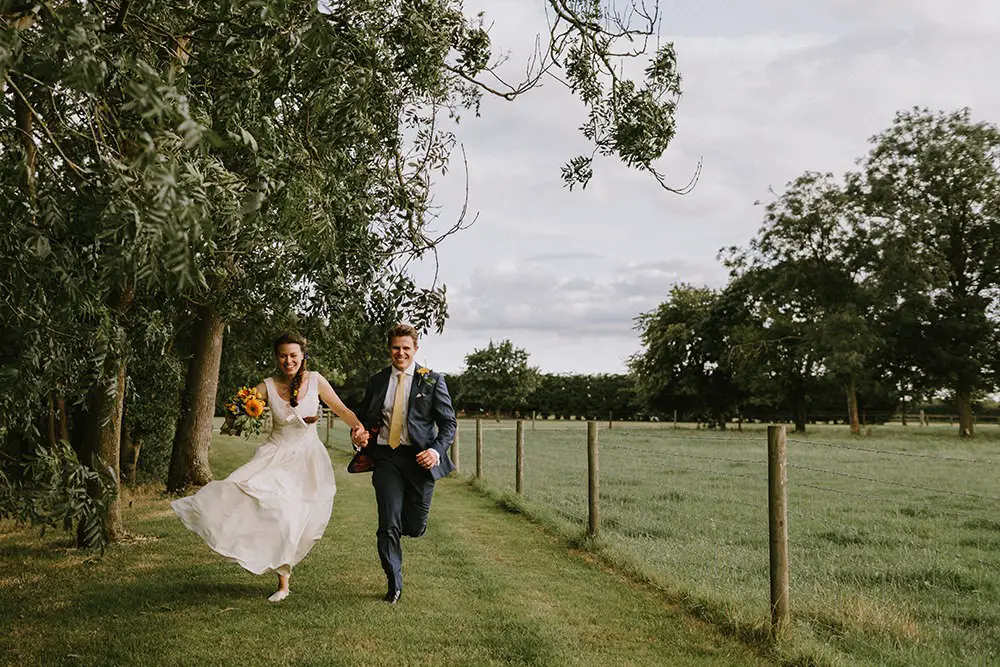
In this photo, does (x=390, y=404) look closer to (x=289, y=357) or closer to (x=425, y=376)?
(x=425, y=376)

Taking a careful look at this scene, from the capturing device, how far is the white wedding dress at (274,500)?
6.46m

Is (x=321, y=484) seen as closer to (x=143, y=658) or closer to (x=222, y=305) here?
(x=143, y=658)

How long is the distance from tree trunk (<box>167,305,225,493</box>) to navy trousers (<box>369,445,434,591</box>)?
8.96 meters

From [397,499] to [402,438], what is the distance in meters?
0.48

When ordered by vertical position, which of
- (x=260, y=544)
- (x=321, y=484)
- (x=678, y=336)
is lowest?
(x=260, y=544)

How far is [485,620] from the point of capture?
246 inches

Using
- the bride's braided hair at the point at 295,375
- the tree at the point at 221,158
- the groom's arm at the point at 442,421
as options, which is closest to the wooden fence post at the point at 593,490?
the tree at the point at 221,158

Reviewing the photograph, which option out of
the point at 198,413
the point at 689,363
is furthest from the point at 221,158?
the point at 689,363

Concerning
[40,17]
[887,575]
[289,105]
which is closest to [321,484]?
[289,105]

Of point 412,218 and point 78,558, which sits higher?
point 412,218

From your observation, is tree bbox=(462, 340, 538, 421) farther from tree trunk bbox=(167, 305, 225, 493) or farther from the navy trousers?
the navy trousers

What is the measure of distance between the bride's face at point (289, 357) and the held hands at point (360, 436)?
0.71 metres

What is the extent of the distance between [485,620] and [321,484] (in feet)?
5.72

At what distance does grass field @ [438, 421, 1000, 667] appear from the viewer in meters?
6.10
